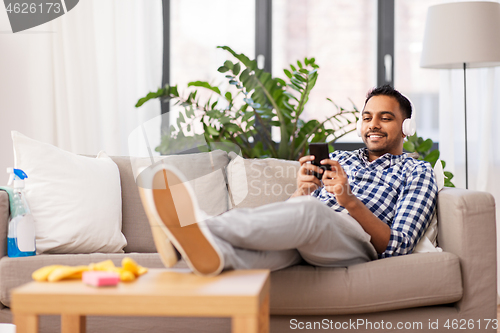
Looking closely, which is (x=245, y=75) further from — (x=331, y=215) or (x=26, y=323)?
(x=26, y=323)

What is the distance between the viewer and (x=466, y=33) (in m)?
2.22

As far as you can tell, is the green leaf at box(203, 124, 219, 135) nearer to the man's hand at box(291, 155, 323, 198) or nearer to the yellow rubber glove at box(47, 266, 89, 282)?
the man's hand at box(291, 155, 323, 198)

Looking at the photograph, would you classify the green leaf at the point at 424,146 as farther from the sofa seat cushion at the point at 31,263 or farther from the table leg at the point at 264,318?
the table leg at the point at 264,318

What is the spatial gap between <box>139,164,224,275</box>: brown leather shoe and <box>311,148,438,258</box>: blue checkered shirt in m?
0.72

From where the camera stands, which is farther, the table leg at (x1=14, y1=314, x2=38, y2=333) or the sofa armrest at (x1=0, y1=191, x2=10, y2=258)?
the sofa armrest at (x1=0, y1=191, x2=10, y2=258)

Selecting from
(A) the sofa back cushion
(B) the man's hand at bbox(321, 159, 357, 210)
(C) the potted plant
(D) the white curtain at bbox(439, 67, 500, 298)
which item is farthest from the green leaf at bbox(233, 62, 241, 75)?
(D) the white curtain at bbox(439, 67, 500, 298)

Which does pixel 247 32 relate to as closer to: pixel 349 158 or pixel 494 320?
pixel 349 158

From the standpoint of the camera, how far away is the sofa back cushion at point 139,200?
5.87 ft

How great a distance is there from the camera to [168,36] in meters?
2.89

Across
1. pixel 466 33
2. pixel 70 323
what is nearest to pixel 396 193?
pixel 466 33

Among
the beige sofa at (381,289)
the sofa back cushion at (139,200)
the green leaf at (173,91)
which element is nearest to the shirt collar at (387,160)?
the beige sofa at (381,289)

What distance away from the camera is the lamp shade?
87.0 inches

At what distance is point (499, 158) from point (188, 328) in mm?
2146

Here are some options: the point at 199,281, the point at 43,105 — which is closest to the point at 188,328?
the point at 199,281
